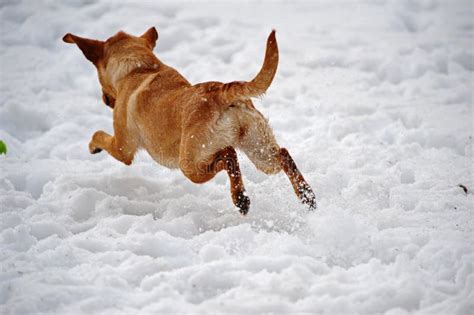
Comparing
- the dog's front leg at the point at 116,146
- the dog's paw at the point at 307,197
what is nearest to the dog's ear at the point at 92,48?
the dog's front leg at the point at 116,146

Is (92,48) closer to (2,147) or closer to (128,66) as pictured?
(128,66)

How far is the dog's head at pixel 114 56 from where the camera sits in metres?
4.87

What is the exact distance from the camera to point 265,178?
4.91 meters

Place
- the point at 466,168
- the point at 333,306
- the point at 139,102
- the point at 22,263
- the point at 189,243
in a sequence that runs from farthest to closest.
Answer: the point at 466,168 < the point at 139,102 < the point at 189,243 < the point at 22,263 < the point at 333,306

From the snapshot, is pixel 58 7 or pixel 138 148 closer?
pixel 138 148

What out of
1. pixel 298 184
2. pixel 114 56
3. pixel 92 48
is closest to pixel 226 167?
pixel 298 184

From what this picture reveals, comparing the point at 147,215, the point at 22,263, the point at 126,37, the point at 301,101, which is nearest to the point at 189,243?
the point at 147,215

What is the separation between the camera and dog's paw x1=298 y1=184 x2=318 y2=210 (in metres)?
4.08

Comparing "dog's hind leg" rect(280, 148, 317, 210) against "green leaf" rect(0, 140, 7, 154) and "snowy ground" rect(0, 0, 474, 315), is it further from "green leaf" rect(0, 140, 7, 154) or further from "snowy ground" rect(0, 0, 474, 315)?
"green leaf" rect(0, 140, 7, 154)

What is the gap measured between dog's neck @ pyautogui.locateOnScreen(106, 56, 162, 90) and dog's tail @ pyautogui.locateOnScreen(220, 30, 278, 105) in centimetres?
124

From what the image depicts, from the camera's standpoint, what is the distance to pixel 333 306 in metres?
2.88

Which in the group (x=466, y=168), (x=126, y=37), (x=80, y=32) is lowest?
(x=466, y=168)

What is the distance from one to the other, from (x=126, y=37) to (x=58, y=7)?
4.12 m

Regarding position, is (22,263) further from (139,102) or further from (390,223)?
(390,223)
